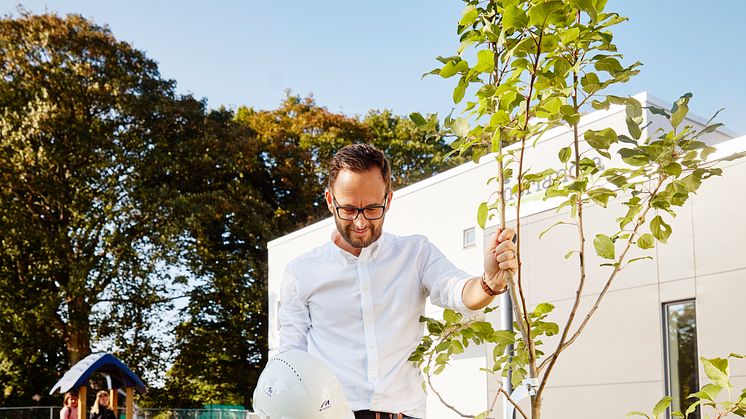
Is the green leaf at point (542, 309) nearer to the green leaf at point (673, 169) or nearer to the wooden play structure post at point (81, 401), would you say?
the green leaf at point (673, 169)

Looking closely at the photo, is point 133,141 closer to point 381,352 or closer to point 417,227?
point 417,227

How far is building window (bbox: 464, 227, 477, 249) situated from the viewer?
12.0m

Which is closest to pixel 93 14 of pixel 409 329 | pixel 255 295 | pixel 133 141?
pixel 133 141

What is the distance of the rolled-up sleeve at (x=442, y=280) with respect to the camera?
1922 millimetres

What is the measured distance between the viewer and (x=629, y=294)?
956 centimetres

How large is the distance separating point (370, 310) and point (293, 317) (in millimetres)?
217

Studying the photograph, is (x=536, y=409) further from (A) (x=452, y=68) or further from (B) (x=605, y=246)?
(A) (x=452, y=68)

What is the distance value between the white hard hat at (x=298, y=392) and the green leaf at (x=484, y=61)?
67 centimetres

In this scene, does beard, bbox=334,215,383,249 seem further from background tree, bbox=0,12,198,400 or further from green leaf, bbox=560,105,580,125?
background tree, bbox=0,12,198,400

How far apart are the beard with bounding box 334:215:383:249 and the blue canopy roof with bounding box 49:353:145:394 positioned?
11.7 meters

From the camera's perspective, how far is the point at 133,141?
20.2 m

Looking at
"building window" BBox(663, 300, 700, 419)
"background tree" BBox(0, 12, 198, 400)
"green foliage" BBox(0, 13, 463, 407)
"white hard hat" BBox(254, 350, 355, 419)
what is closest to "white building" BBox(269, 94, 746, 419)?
"building window" BBox(663, 300, 700, 419)

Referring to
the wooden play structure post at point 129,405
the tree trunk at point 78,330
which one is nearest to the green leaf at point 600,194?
the wooden play structure post at point 129,405

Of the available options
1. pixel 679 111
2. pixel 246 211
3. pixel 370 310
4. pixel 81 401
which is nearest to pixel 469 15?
pixel 679 111
